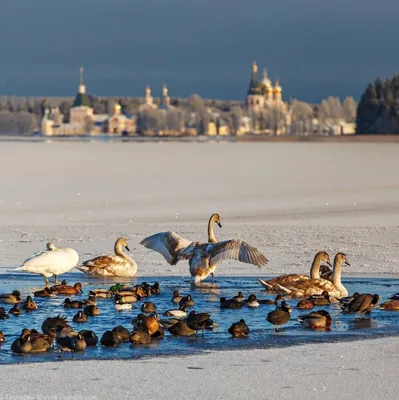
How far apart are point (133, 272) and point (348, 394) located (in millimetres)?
5203

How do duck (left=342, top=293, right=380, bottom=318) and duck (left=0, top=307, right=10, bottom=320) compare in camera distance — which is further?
duck (left=342, top=293, right=380, bottom=318)

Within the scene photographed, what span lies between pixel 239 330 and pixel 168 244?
136 inches

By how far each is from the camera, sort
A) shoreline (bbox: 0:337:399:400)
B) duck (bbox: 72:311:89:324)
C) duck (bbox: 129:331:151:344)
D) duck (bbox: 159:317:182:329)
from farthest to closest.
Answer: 1. duck (bbox: 72:311:89:324)
2. duck (bbox: 159:317:182:329)
3. duck (bbox: 129:331:151:344)
4. shoreline (bbox: 0:337:399:400)

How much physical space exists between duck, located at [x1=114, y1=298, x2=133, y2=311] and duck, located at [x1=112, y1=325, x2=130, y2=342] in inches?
54.8

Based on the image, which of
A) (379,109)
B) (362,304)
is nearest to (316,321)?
(362,304)

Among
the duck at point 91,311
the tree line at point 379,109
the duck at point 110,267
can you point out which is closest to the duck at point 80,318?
the duck at point 91,311

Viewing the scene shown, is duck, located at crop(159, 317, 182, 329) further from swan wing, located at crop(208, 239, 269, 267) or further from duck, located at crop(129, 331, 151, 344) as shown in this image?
swan wing, located at crop(208, 239, 269, 267)

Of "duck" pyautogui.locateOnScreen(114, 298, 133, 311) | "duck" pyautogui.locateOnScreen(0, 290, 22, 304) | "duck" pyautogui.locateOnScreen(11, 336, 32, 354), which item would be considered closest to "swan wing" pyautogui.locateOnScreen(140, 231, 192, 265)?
"duck" pyautogui.locateOnScreen(114, 298, 133, 311)

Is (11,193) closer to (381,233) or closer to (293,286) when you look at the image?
(381,233)

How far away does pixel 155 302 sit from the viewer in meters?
9.41

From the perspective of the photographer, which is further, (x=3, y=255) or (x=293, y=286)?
(x=3, y=255)

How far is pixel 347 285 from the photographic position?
10445 mm

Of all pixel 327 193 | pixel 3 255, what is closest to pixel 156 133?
pixel 327 193

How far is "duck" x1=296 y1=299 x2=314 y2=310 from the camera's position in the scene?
911cm
